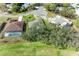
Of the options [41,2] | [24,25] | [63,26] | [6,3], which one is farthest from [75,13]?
[6,3]

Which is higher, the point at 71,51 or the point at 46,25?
the point at 46,25

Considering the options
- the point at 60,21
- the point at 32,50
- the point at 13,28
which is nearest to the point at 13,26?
the point at 13,28

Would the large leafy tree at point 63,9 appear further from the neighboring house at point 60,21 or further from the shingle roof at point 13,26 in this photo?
the shingle roof at point 13,26

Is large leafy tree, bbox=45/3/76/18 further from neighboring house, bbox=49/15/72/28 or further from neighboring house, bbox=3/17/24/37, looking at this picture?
neighboring house, bbox=3/17/24/37

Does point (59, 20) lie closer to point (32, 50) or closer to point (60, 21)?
point (60, 21)

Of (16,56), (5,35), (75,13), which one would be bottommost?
(16,56)

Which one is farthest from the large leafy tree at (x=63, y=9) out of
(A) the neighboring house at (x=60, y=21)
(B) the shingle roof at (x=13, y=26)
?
(B) the shingle roof at (x=13, y=26)

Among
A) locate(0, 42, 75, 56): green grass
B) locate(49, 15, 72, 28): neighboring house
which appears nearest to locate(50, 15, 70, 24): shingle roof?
locate(49, 15, 72, 28): neighboring house

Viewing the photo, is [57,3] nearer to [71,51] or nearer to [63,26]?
[63,26]
